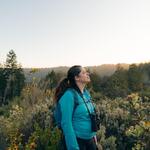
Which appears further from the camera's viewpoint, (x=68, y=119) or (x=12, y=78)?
(x=12, y=78)

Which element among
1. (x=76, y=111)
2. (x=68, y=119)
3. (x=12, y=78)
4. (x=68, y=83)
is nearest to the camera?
(x=68, y=119)

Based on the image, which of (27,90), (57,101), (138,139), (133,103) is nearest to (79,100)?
(57,101)

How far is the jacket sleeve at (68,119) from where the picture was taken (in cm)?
604

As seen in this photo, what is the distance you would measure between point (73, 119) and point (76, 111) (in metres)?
0.11

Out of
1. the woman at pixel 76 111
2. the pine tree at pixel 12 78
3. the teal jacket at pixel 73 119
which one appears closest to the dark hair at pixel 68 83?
the woman at pixel 76 111

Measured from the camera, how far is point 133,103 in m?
11.5

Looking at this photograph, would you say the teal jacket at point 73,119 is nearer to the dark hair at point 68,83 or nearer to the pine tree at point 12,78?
the dark hair at point 68,83

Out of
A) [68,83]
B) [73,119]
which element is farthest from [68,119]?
[68,83]

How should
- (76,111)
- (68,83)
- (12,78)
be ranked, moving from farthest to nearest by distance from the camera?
(12,78), (68,83), (76,111)

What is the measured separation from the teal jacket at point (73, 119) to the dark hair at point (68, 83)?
0.13 metres

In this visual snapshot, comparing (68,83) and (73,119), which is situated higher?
(68,83)

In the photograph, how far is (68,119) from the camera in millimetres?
6094

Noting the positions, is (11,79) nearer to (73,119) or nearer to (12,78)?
(12,78)

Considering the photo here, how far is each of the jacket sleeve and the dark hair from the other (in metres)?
0.15
